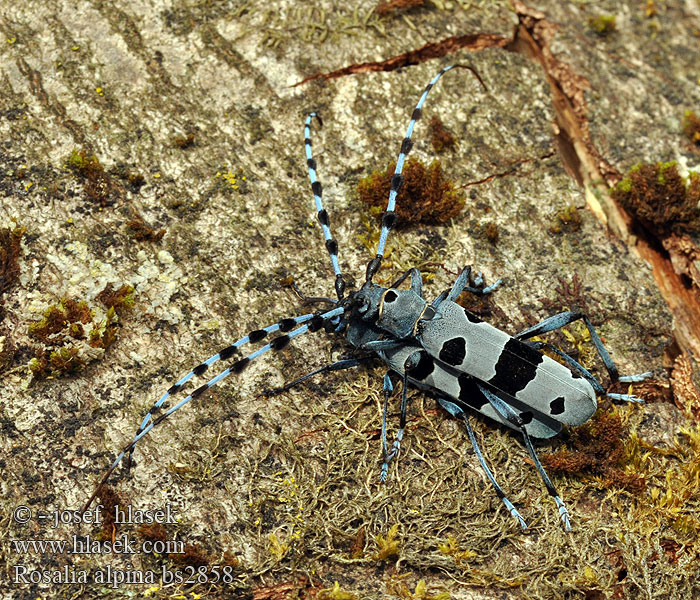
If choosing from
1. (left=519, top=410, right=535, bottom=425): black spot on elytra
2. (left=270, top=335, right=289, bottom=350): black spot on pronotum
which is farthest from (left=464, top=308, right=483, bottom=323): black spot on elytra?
(left=270, top=335, right=289, bottom=350): black spot on pronotum

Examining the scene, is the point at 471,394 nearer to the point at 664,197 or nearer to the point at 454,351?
the point at 454,351

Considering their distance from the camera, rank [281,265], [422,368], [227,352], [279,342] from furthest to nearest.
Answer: [281,265] → [422,368] → [279,342] → [227,352]

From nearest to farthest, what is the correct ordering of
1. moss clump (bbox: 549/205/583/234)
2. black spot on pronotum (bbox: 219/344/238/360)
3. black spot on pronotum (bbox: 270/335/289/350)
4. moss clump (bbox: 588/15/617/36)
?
1. black spot on pronotum (bbox: 219/344/238/360)
2. black spot on pronotum (bbox: 270/335/289/350)
3. moss clump (bbox: 549/205/583/234)
4. moss clump (bbox: 588/15/617/36)

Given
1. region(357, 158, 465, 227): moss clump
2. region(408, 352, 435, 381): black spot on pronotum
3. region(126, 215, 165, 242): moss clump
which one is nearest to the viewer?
region(408, 352, 435, 381): black spot on pronotum

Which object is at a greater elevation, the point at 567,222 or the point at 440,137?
the point at 440,137

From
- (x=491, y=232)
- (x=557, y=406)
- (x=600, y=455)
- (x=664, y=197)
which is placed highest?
(x=664, y=197)

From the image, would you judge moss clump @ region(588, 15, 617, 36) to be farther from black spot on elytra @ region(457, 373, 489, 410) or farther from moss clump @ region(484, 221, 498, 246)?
black spot on elytra @ region(457, 373, 489, 410)

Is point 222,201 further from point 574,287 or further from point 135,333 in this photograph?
point 574,287

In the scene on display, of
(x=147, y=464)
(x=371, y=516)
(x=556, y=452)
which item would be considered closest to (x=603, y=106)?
(x=556, y=452)

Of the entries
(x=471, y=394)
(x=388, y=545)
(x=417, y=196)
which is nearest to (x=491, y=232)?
(x=417, y=196)

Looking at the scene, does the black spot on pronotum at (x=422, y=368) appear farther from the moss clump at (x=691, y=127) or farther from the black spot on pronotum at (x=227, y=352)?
the moss clump at (x=691, y=127)
